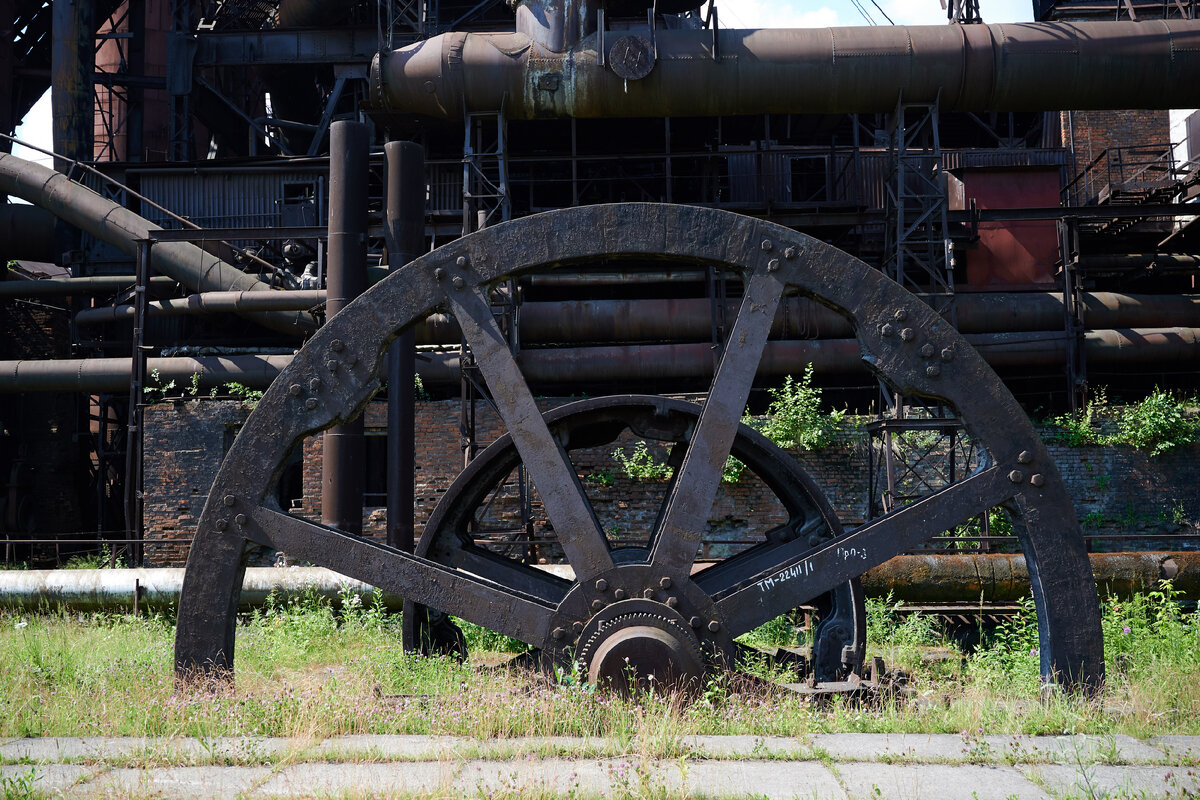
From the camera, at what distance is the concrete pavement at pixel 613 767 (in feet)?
12.1

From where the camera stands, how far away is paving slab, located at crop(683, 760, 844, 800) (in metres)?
3.66

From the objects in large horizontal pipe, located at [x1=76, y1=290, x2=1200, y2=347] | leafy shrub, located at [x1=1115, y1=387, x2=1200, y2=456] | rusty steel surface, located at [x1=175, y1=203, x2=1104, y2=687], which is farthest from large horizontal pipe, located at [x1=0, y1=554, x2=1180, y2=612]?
large horizontal pipe, located at [x1=76, y1=290, x2=1200, y2=347]

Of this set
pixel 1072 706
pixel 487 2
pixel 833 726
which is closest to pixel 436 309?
pixel 833 726

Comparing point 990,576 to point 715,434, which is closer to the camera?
point 715,434

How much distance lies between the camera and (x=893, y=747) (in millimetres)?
4426

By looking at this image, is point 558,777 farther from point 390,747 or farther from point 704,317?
point 704,317

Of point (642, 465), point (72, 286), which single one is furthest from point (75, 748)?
point (72, 286)

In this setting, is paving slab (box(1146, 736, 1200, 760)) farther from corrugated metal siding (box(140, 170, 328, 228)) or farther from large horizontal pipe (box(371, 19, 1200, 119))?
corrugated metal siding (box(140, 170, 328, 228))

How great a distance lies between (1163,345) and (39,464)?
21.2m

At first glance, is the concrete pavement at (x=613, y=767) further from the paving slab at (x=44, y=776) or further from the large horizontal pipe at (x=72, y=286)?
the large horizontal pipe at (x=72, y=286)

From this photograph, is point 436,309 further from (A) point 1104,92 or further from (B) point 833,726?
(A) point 1104,92

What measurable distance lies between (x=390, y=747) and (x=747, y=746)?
170cm

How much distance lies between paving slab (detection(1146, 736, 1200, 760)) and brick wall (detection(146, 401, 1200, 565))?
9421 millimetres

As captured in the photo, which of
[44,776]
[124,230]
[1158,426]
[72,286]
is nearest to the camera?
[44,776]
